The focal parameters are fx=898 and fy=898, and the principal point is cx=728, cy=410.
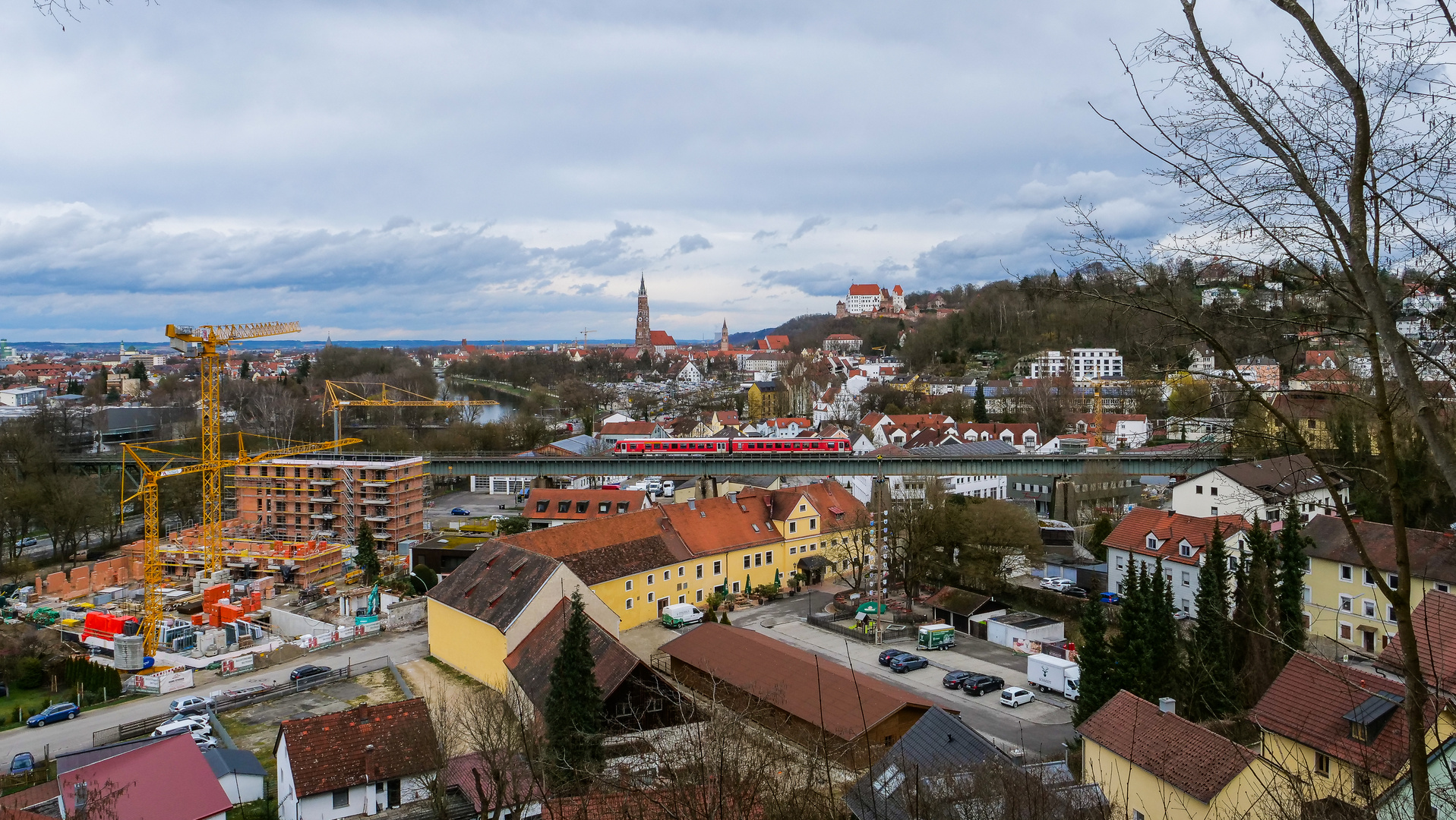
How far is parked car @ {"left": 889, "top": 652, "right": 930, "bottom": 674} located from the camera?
17797 mm

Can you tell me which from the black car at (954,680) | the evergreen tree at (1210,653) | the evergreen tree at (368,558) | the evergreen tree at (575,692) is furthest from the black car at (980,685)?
the evergreen tree at (368,558)

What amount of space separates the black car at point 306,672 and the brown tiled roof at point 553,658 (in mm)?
4927

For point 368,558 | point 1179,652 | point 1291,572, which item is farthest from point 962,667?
point 368,558

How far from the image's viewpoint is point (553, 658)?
1511 centimetres

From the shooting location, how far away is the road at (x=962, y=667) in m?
14.5

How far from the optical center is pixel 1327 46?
105 inches

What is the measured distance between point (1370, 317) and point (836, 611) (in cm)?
2028

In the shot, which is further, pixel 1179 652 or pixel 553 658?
pixel 553 658

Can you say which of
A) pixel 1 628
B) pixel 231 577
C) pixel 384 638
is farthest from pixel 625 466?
pixel 1 628

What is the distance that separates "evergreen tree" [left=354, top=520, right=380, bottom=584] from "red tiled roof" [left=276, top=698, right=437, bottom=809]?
16.0 m

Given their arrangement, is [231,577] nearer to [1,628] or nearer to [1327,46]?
[1,628]

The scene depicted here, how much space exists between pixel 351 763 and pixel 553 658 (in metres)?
3.79

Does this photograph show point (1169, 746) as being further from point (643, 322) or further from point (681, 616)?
point (643, 322)

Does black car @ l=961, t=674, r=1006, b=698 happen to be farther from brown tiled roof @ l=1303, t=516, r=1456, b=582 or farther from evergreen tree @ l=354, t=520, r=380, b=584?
evergreen tree @ l=354, t=520, r=380, b=584
